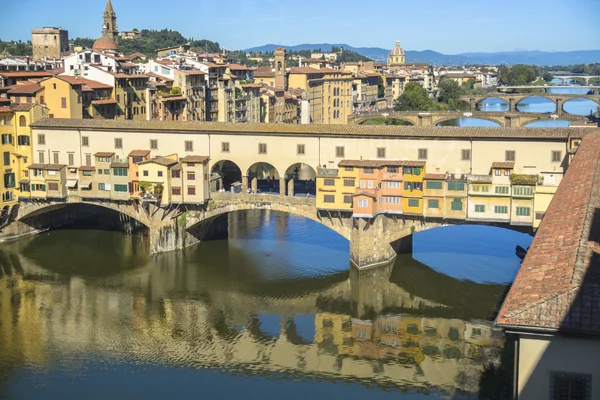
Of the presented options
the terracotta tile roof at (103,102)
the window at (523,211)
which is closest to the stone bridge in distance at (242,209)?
the window at (523,211)

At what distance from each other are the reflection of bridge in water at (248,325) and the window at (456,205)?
2.26 m

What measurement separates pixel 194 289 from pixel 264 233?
741 centimetres

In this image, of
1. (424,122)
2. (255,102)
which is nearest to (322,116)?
(424,122)

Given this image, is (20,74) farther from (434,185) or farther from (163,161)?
(434,185)

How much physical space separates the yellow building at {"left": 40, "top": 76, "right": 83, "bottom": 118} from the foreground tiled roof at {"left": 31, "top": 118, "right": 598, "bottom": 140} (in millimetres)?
1881

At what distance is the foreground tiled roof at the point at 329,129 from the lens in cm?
2491

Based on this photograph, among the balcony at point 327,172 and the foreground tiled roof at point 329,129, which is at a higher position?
the foreground tiled roof at point 329,129

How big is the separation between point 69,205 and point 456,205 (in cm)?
1598

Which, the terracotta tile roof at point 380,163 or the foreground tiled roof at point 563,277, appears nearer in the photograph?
the foreground tiled roof at point 563,277

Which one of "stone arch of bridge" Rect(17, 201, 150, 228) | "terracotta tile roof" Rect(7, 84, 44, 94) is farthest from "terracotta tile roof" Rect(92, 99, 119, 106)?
"stone arch of bridge" Rect(17, 201, 150, 228)

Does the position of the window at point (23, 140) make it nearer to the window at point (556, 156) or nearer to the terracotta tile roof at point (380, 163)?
the terracotta tile roof at point (380, 163)

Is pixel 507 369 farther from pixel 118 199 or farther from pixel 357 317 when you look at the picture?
pixel 118 199

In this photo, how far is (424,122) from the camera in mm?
60875

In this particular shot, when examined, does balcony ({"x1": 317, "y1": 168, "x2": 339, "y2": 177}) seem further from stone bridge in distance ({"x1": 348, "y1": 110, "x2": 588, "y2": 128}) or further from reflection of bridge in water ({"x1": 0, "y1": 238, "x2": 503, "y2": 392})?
stone bridge in distance ({"x1": 348, "y1": 110, "x2": 588, "y2": 128})
